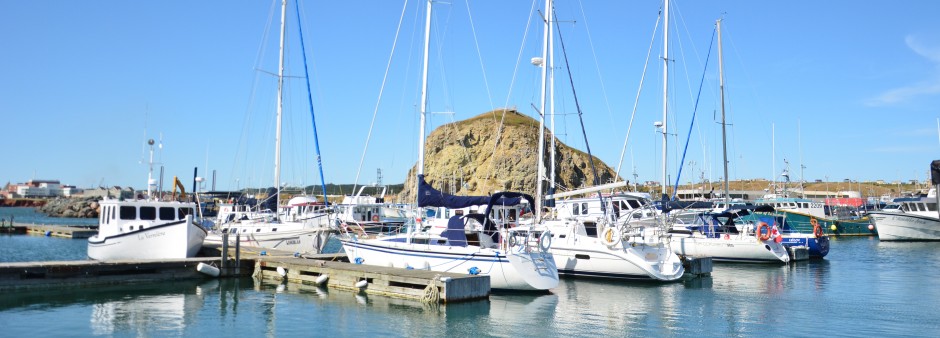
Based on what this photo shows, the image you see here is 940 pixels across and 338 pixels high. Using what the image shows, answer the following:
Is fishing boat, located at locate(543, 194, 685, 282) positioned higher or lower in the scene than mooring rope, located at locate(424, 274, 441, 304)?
higher

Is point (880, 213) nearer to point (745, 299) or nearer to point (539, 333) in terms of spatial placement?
point (745, 299)

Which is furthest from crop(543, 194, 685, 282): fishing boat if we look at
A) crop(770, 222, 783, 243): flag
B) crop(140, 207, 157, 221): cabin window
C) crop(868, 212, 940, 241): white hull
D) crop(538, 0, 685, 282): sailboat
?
crop(868, 212, 940, 241): white hull

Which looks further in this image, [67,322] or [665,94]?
[665,94]

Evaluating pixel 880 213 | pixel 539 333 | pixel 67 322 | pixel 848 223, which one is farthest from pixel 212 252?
pixel 848 223

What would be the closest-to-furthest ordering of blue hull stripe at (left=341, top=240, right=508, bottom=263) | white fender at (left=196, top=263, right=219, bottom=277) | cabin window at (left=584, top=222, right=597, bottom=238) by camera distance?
blue hull stripe at (left=341, top=240, right=508, bottom=263)
white fender at (left=196, top=263, right=219, bottom=277)
cabin window at (left=584, top=222, right=597, bottom=238)

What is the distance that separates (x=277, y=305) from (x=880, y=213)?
170ft

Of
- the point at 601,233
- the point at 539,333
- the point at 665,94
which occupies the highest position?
the point at 665,94

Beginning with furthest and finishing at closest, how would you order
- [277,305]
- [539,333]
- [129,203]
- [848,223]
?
1. [848,223]
2. [129,203]
3. [277,305]
4. [539,333]

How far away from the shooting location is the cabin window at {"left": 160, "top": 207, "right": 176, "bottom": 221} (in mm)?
29453

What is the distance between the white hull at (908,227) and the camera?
2126 inches

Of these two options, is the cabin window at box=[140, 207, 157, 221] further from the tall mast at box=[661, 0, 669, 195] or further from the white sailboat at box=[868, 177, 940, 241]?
the white sailboat at box=[868, 177, 940, 241]

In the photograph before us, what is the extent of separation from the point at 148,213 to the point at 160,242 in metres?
2.58

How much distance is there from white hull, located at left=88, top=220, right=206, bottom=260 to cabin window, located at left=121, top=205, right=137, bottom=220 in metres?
1.17

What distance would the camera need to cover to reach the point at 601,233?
26.5 metres
